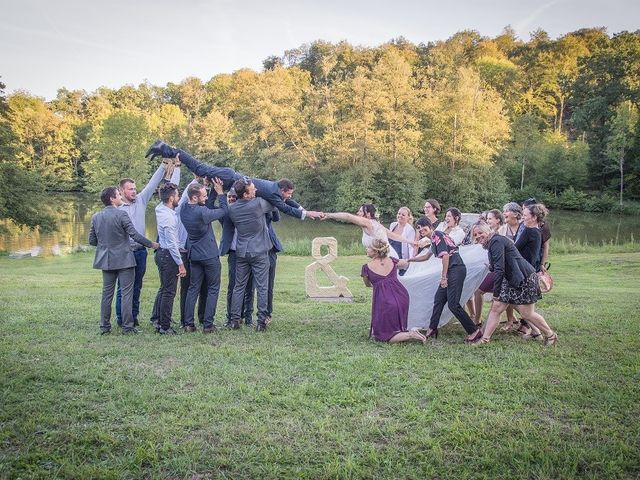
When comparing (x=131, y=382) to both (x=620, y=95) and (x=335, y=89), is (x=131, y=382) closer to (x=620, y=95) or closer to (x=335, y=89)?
(x=335, y=89)

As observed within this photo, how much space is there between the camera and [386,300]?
735 centimetres

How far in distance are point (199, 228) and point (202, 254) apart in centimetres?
40

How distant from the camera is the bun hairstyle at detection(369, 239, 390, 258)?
7.46 m

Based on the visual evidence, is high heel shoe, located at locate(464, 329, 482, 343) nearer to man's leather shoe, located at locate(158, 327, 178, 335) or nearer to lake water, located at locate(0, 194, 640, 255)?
man's leather shoe, located at locate(158, 327, 178, 335)

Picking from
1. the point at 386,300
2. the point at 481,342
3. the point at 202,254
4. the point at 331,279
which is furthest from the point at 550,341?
the point at 331,279

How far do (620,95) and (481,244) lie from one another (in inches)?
2134

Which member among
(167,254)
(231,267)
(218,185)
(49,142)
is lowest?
(231,267)

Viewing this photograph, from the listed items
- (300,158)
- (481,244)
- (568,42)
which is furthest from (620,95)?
(481,244)

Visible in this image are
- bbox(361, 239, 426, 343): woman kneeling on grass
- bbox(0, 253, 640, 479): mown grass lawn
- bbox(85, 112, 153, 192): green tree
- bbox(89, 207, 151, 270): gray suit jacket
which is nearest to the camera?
bbox(0, 253, 640, 479): mown grass lawn

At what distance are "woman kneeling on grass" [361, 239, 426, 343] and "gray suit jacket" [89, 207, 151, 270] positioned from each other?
3.23 m

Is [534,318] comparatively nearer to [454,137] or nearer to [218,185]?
[218,185]

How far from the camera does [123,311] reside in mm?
7930

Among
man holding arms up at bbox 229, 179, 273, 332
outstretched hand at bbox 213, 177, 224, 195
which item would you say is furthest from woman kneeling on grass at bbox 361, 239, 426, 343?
→ outstretched hand at bbox 213, 177, 224, 195

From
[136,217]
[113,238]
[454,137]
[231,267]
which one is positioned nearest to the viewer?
[113,238]
